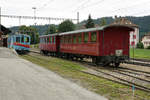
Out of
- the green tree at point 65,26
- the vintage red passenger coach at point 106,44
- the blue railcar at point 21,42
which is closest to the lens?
the vintage red passenger coach at point 106,44

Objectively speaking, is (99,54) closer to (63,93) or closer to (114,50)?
(114,50)

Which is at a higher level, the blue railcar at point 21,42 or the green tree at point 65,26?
the green tree at point 65,26

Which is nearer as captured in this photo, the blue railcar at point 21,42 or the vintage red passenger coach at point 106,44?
the vintage red passenger coach at point 106,44

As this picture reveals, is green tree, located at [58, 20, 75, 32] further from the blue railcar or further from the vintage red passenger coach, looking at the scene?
the vintage red passenger coach

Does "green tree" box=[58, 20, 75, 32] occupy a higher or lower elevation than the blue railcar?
higher

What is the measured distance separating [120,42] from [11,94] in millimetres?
10977

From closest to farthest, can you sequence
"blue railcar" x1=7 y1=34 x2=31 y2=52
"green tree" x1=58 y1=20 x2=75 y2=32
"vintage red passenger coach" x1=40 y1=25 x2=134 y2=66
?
"vintage red passenger coach" x1=40 y1=25 x2=134 y2=66, "blue railcar" x1=7 y1=34 x2=31 y2=52, "green tree" x1=58 y1=20 x2=75 y2=32

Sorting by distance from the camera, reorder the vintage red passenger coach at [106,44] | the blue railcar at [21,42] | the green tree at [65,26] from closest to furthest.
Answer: the vintage red passenger coach at [106,44] < the blue railcar at [21,42] < the green tree at [65,26]

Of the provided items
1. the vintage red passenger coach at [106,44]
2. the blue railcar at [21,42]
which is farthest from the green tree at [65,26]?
the vintage red passenger coach at [106,44]

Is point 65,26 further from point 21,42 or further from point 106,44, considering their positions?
point 106,44

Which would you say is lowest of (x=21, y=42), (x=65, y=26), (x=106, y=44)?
(x=106, y=44)

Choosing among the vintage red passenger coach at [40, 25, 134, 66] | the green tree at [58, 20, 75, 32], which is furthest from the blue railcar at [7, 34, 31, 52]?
the green tree at [58, 20, 75, 32]

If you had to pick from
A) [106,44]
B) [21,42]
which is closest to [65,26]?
[21,42]

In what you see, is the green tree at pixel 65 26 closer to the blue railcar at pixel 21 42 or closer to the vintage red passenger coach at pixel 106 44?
the blue railcar at pixel 21 42
